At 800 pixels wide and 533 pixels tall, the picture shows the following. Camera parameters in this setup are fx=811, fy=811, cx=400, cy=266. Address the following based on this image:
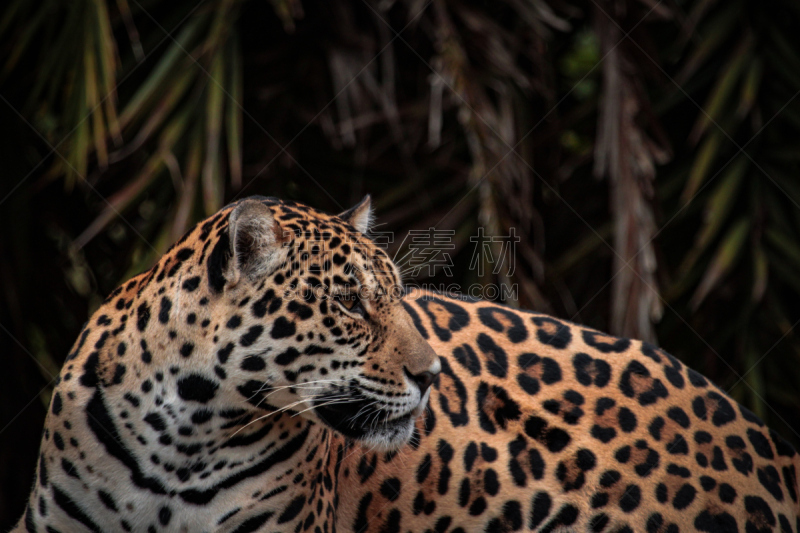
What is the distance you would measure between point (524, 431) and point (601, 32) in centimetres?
474

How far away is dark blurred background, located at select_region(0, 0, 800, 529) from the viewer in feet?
23.1

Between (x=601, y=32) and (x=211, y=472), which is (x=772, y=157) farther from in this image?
(x=211, y=472)

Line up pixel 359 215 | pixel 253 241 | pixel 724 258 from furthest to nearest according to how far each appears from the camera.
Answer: pixel 724 258 → pixel 359 215 → pixel 253 241

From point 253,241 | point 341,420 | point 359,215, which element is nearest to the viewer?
point 253,241

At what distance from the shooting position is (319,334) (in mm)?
3486

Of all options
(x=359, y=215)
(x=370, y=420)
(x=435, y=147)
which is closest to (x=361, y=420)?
(x=370, y=420)

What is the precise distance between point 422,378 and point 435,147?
13.5 ft

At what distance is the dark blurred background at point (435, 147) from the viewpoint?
7.05 m

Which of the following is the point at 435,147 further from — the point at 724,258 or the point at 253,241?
the point at 253,241

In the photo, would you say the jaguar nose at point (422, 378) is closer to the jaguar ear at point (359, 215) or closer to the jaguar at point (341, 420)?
the jaguar at point (341, 420)

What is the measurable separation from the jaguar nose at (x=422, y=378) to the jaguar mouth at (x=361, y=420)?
4.9 inches

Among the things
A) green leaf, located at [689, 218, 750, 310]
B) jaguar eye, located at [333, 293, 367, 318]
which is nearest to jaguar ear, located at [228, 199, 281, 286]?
jaguar eye, located at [333, 293, 367, 318]

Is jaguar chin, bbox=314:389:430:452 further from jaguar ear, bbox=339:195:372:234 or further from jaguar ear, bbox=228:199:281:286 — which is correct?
jaguar ear, bbox=339:195:372:234

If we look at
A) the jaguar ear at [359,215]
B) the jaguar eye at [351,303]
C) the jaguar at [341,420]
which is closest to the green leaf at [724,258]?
the jaguar at [341,420]
